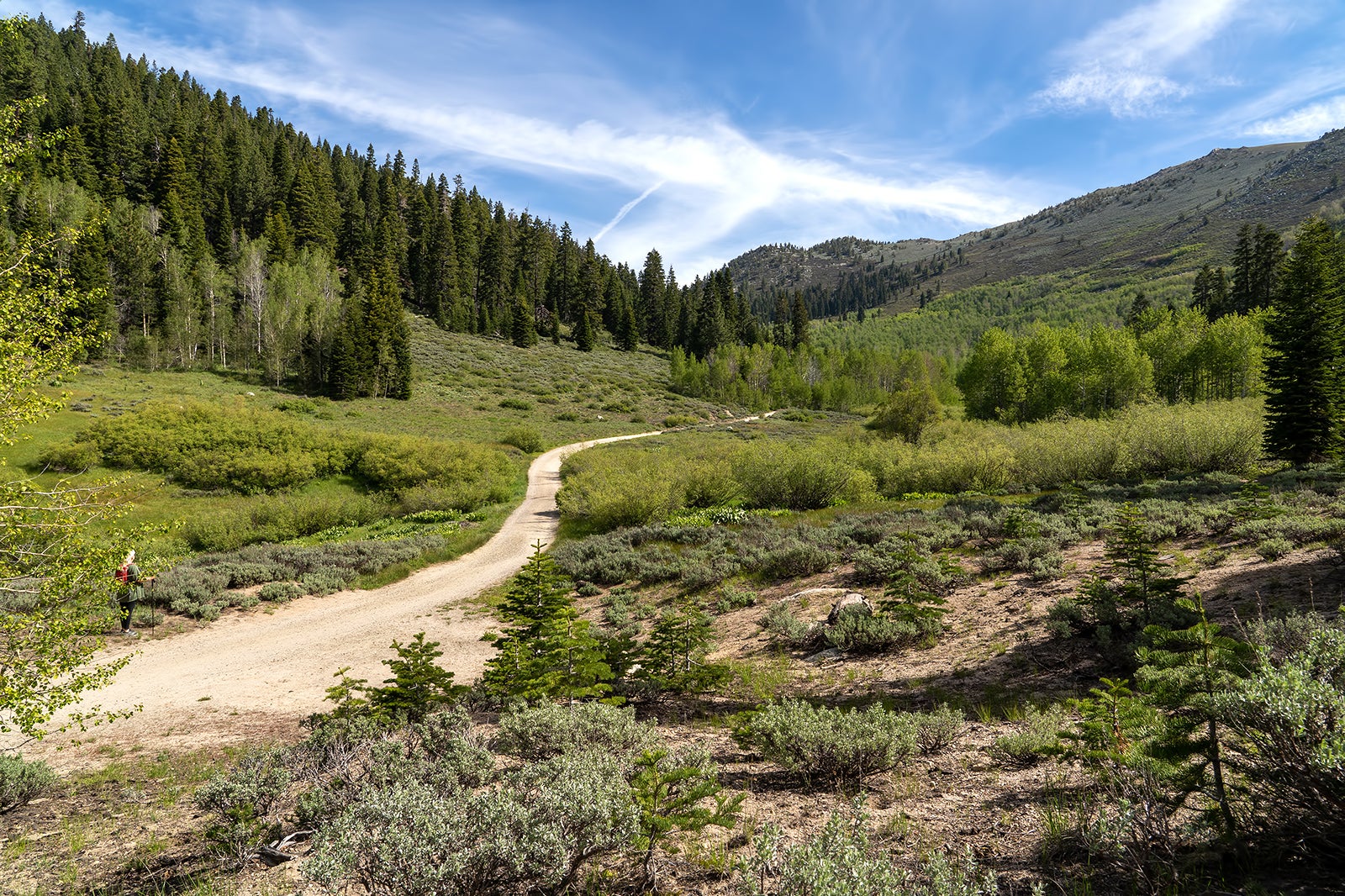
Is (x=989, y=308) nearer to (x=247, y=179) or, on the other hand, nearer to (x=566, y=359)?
(x=566, y=359)

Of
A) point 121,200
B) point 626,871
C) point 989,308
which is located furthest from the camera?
point 989,308

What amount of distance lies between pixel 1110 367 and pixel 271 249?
89.4 meters

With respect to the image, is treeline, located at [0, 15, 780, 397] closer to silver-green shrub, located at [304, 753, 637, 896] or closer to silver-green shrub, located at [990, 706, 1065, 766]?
silver-green shrub, located at [304, 753, 637, 896]

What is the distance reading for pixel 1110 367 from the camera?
167 feet

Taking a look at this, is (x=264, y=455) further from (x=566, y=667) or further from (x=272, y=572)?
(x=566, y=667)

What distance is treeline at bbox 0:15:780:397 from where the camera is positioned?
168ft

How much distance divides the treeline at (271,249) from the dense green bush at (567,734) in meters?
7.27

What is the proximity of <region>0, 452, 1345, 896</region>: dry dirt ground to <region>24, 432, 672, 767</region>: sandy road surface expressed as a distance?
0.05 meters

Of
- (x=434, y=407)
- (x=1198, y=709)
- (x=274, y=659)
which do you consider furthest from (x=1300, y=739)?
(x=434, y=407)

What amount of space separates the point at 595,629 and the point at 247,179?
97.8 m

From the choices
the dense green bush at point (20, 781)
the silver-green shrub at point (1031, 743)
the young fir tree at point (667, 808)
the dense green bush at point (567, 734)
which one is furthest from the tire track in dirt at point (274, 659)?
the silver-green shrub at point (1031, 743)

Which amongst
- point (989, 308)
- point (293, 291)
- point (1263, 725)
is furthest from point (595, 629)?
point (989, 308)

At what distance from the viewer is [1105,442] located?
2052 centimetres

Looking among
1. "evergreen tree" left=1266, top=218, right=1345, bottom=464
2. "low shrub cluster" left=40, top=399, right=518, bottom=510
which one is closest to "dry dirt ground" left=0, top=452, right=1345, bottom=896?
"low shrub cluster" left=40, top=399, right=518, bottom=510
